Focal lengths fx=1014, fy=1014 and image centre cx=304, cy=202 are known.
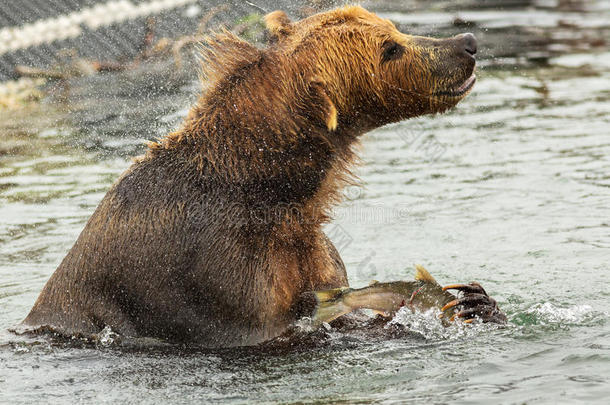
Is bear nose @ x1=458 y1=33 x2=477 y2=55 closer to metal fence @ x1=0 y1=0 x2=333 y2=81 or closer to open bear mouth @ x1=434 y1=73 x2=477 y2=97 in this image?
open bear mouth @ x1=434 y1=73 x2=477 y2=97

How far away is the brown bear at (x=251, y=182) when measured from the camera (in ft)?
19.4

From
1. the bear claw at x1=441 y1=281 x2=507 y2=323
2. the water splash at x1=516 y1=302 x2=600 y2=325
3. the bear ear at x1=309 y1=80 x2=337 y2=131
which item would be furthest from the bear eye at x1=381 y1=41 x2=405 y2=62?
the water splash at x1=516 y1=302 x2=600 y2=325

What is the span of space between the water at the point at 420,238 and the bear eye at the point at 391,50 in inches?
25.0

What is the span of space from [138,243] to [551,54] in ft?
40.3

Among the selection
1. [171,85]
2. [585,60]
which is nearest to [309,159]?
[171,85]

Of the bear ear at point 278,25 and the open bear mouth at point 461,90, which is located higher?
the bear ear at point 278,25

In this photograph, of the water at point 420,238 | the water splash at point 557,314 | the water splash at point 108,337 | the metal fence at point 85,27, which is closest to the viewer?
the water at point 420,238

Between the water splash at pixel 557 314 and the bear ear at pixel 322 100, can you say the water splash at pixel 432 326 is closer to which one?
the water splash at pixel 557 314

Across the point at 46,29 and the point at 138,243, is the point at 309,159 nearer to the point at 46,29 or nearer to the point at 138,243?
the point at 138,243

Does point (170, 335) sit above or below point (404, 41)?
below

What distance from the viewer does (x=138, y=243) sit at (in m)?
6.00

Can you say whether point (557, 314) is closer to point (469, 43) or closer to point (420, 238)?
point (469, 43)

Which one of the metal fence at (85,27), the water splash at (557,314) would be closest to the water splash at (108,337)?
the water splash at (557,314)

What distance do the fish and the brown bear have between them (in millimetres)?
190
